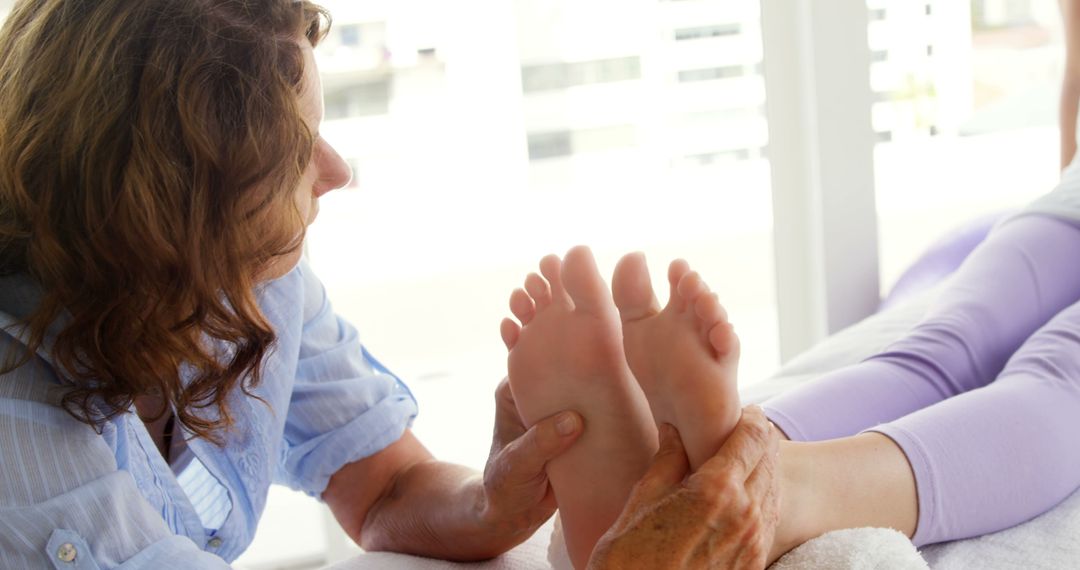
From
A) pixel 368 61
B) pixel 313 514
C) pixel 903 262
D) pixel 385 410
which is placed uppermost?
pixel 368 61

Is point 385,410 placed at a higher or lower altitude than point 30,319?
lower

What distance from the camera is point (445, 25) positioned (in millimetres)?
2072

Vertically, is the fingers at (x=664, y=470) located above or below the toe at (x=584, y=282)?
below

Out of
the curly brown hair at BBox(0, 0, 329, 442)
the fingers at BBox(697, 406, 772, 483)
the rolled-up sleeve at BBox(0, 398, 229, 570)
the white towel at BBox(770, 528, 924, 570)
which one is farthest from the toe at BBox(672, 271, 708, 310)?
the rolled-up sleeve at BBox(0, 398, 229, 570)

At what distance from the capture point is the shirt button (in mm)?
787

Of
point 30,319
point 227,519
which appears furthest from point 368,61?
point 30,319

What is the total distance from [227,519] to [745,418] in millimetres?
579

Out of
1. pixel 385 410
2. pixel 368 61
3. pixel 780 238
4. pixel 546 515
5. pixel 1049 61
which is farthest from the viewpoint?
pixel 1049 61

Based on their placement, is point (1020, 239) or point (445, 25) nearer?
point (1020, 239)

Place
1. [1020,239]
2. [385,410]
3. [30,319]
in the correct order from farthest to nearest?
[1020,239] < [385,410] < [30,319]

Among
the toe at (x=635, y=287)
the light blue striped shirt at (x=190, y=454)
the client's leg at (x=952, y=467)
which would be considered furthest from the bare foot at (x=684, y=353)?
the light blue striped shirt at (x=190, y=454)

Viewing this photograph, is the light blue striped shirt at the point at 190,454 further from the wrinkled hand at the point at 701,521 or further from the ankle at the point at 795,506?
the ankle at the point at 795,506

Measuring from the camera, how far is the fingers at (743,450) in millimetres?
849

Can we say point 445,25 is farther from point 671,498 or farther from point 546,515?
point 671,498
